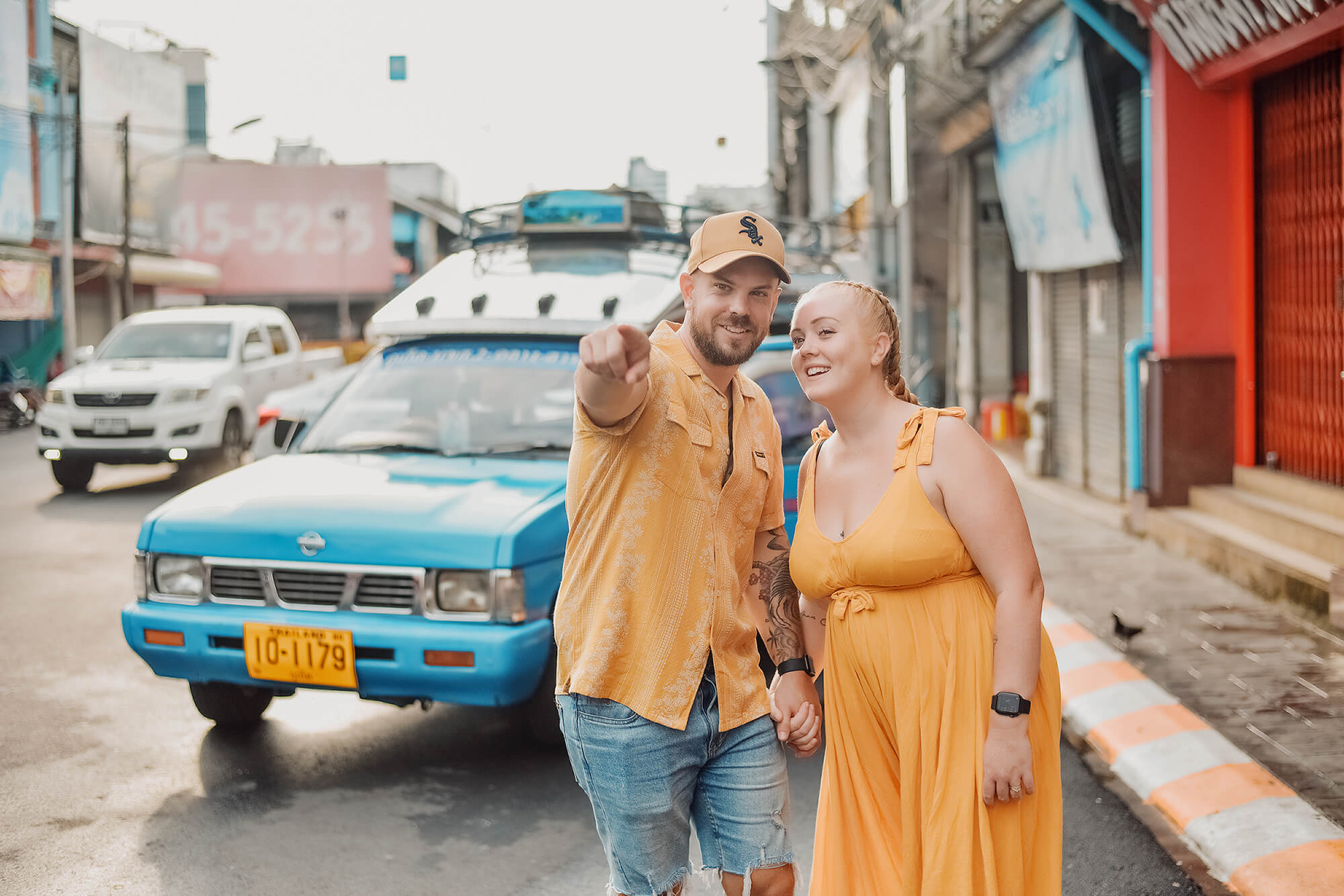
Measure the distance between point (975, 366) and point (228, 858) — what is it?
49.0ft

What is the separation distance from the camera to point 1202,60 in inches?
356

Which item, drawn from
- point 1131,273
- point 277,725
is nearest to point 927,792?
point 277,725

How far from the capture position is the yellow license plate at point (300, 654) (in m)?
4.63

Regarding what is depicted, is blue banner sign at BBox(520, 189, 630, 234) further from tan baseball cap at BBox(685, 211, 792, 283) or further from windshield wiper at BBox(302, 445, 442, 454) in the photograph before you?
tan baseball cap at BBox(685, 211, 792, 283)

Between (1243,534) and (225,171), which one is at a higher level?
(225,171)

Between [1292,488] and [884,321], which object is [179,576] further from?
[1292,488]

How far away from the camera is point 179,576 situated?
4980 millimetres

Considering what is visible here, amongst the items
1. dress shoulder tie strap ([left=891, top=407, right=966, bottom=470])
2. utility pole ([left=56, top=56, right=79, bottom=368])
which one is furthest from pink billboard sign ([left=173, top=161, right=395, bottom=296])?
dress shoulder tie strap ([left=891, top=407, right=966, bottom=470])

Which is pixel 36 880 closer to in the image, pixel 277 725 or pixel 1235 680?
pixel 277 725

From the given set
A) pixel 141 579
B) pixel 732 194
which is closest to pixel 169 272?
pixel 732 194

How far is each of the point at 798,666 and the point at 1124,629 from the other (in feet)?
14.1

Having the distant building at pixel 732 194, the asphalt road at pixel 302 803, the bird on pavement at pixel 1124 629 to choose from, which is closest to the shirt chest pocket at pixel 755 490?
the asphalt road at pixel 302 803

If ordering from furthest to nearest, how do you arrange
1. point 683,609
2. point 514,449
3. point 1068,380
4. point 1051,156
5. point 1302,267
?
point 1068,380
point 1051,156
point 1302,267
point 514,449
point 683,609

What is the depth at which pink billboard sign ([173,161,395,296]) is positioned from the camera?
155 ft
